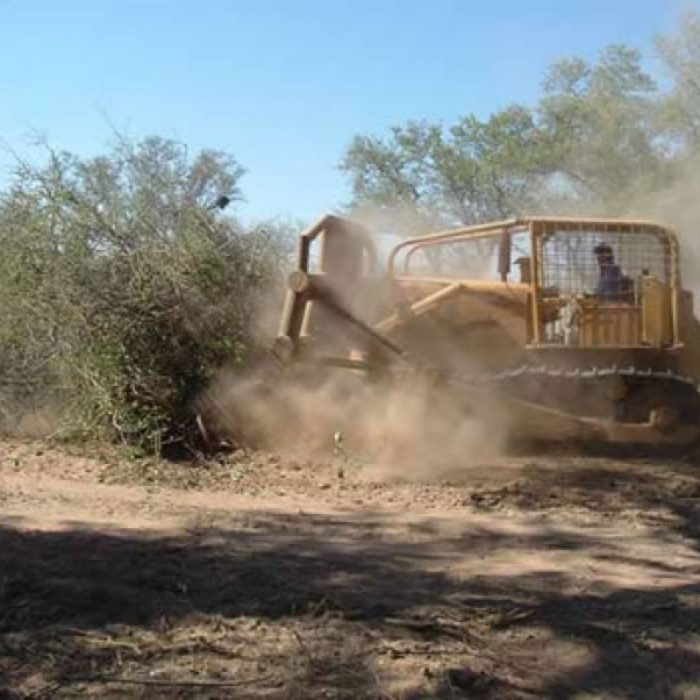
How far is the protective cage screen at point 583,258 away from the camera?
10.8m

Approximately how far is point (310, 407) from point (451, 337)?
61.6 inches

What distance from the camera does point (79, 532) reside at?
23.1ft

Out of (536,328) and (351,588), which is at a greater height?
(536,328)

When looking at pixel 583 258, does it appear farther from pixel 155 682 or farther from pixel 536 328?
pixel 155 682

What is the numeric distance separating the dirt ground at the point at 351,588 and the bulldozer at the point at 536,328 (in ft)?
4.53

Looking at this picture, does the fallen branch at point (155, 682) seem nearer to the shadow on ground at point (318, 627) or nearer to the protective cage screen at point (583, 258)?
the shadow on ground at point (318, 627)

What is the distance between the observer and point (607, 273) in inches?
426

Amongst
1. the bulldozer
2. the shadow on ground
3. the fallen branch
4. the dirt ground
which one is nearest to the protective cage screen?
the bulldozer

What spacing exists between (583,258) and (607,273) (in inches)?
10.8

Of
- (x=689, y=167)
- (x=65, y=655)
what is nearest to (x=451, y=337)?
(x=65, y=655)

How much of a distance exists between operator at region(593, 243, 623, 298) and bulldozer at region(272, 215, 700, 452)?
0.01m

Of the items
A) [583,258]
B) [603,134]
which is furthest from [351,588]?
[603,134]

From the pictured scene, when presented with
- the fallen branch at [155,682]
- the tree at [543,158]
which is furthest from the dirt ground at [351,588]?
the tree at [543,158]

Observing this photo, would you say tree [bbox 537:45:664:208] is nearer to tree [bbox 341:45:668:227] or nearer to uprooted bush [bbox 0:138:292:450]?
tree [bbox 341:45:668:227]
